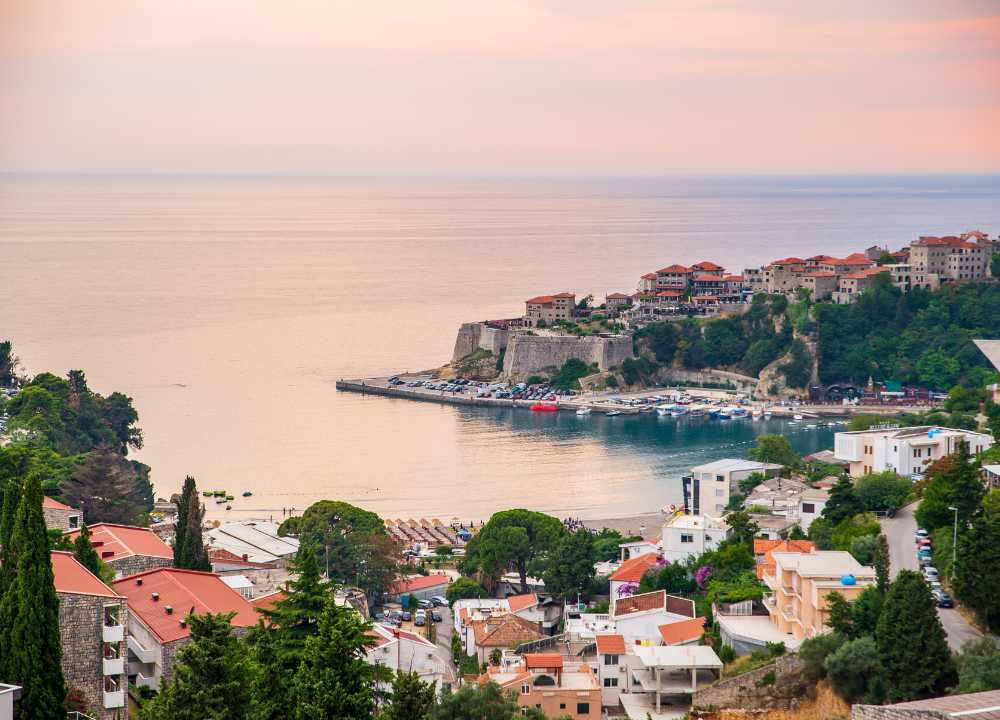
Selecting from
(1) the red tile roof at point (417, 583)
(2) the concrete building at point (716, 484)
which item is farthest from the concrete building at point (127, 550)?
(2) the concrete building at point (716, 484)

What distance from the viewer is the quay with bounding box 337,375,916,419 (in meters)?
40.0

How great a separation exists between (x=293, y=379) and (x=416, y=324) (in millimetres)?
16359

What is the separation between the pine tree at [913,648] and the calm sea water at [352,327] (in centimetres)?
1643

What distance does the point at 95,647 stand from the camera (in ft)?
33.5

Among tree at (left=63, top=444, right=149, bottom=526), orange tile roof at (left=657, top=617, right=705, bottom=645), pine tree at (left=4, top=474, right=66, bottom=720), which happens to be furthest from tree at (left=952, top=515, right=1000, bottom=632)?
tree at (left=63, top=444, right=149, bottom=526)

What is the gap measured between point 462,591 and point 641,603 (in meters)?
4.33

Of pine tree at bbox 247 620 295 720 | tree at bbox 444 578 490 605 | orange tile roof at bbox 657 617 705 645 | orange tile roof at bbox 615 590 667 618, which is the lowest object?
tree at bbox 444 578 490 605

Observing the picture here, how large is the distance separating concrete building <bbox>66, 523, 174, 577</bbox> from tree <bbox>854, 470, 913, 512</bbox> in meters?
9.53

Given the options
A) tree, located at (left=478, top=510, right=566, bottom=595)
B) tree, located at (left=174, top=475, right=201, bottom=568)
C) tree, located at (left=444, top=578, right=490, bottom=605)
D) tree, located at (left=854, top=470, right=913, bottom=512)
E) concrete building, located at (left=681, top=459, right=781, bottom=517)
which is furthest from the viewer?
concrete building, located at (left=681, top=459, right=781, bottom=517)

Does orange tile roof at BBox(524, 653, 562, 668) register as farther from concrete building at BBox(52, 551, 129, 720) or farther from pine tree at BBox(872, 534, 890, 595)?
concrete building at BBox(52, 551, 129, 720)

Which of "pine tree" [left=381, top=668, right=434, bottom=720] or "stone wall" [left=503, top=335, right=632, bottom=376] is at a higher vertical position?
"stone wall" [left=503, top=335, right=632, bottom=376]

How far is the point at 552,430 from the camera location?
38.5 m

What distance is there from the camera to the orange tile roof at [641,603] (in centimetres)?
1505

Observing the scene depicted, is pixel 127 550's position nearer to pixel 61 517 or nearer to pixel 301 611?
pixel 61 517
